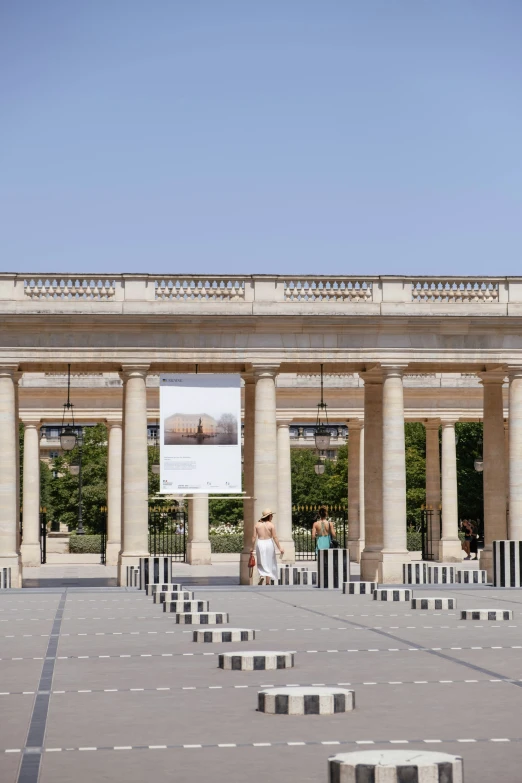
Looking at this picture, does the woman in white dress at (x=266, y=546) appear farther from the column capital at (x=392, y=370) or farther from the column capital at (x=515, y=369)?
the column capital at (x=515, y=369)

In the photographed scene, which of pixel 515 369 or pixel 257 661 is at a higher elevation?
pixel 515 369

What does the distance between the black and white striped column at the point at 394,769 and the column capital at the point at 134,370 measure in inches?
1307

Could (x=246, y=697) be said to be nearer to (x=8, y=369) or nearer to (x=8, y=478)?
(x=8, y=478)

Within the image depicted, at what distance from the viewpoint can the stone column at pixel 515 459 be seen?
43.6 meters

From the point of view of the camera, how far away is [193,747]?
1178 cm

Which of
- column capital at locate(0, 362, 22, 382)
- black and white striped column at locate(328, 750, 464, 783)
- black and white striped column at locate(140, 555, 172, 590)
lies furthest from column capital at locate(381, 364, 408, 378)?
black and white striped column at locate(328, 750, 464, 783)

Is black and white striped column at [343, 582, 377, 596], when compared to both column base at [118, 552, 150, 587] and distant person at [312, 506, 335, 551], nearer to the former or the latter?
distant person at [312, 506, 335, 551]

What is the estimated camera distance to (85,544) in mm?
81500

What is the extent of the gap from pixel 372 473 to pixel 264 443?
405cm

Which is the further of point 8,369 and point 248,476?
point 248,476

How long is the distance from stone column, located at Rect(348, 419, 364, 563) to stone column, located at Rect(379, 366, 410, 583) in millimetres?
17665

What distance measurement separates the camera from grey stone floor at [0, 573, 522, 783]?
11062 mm

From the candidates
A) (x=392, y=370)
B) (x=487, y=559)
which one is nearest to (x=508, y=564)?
(x=487, y=559)

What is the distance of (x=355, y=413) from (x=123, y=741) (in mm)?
50013
